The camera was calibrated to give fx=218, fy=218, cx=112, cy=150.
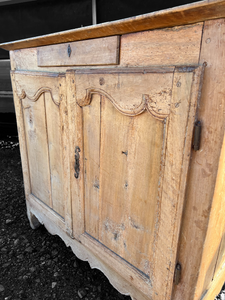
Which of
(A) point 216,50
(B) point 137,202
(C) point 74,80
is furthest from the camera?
(C) point 74,80

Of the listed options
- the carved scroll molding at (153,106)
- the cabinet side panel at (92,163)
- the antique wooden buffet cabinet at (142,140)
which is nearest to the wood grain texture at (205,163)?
the antique wooden buffet cabinet at (142,140)

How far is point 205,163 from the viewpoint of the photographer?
0.72 metres

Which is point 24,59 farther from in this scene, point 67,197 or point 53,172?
point 67,197

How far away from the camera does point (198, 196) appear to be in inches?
30.2

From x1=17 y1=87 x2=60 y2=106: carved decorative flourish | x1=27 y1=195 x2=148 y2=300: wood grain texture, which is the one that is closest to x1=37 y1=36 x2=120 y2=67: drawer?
x1=17 y1=87 x2=60 y2=106: carved decorative flourish

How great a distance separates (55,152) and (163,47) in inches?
37.1

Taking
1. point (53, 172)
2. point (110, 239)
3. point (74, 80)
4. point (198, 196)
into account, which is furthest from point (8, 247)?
point (198, 196)

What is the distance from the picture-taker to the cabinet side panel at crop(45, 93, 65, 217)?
1.33 metres

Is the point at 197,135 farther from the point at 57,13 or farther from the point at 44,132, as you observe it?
the point at 57,13

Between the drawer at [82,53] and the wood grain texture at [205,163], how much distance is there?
38cm

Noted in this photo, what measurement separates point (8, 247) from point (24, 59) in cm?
148

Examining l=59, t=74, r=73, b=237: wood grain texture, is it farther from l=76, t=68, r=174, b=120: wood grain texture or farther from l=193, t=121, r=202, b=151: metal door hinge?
l=193, t=121, r=202, b=151: metal door hinge

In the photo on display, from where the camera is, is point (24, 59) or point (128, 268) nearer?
point (128, 268)

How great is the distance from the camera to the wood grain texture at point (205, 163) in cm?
64
